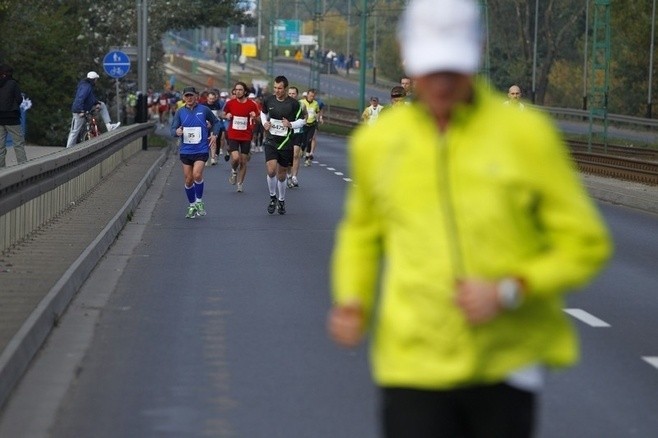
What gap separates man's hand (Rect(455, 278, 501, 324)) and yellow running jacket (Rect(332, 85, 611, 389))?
0.09m

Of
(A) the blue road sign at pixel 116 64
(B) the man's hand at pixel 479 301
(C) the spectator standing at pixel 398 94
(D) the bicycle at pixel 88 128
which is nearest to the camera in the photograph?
(B) the man's hand at pixel 479 301

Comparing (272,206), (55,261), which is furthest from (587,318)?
(272,206)

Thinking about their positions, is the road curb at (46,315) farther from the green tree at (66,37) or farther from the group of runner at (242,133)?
the green tree at (66,37)

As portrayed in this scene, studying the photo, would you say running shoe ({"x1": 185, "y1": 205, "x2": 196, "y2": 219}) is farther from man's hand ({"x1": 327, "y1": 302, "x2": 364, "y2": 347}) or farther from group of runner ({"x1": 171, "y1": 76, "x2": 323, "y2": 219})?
man's hand ({"x1": 327, "y1": 302, "x2": 364, "y2": 347})

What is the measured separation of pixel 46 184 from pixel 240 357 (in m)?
7.20

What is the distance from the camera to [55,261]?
1444 cm

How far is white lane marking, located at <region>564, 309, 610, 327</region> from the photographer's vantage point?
38.9 ft

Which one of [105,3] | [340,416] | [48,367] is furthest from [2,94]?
[105,3]

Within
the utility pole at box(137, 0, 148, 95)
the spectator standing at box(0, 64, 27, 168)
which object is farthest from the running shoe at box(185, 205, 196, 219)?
the utility pole at box(137, 0, 148, 95)

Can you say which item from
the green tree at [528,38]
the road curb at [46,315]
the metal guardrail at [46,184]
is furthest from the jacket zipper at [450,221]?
the green tree at [528,38]

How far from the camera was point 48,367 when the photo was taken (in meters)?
9.62

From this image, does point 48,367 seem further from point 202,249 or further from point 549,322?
point 202,249

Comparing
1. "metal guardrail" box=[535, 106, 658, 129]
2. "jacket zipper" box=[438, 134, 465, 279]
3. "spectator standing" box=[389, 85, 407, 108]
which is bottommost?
"metal guardrail" box=[535, 106, 658, 129]

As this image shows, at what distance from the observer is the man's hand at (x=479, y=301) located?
416 cm
